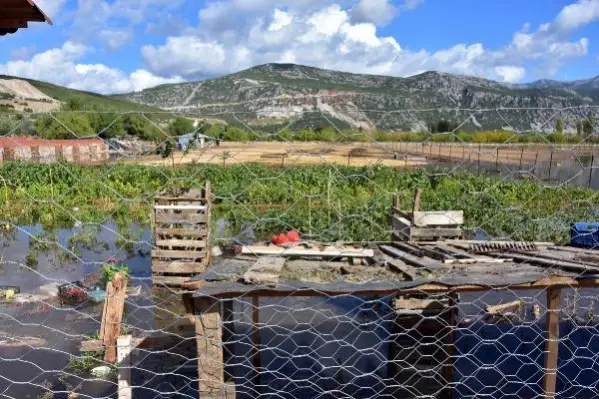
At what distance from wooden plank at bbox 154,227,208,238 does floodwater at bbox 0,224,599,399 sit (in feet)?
3.43

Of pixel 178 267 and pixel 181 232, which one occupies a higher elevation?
pixel 181 232

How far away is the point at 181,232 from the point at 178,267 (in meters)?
0.70

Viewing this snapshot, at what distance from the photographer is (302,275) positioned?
4.18m

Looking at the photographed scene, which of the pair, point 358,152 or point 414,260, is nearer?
point 414,260

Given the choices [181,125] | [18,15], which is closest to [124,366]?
[18,15]

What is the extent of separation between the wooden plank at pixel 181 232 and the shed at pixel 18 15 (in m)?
6.91

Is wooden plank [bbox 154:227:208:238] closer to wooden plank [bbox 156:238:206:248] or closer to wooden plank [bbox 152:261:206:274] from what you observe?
wooden plank [bbox 156:238:206:248]

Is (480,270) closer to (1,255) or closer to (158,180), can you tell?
(1,255)

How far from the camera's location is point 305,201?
23750mm

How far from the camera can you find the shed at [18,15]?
3.55m

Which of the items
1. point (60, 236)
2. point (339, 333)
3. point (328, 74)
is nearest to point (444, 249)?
point (339, 333)

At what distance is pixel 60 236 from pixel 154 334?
1074 cm

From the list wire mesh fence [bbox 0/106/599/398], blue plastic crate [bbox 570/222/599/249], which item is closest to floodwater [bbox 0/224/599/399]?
wire mesh fence [bbox 0/106/599/398]

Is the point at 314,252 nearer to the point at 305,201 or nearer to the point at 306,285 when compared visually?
the point at 306,285
